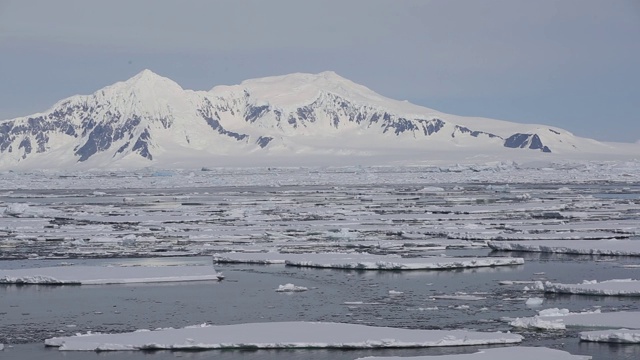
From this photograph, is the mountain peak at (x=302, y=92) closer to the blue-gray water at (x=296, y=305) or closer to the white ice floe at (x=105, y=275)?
the white ice floe at (x=105, y=275)

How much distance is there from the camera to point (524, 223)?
102 feet

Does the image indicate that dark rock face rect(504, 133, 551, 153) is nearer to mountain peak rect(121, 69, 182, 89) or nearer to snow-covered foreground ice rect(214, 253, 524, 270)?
mountain peak rect(121, 69, 182, 89)

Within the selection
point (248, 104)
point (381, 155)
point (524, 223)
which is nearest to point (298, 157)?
point (381, 155)

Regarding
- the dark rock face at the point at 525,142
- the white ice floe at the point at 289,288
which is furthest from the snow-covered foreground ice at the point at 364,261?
the dark rock face at the point at 525,142

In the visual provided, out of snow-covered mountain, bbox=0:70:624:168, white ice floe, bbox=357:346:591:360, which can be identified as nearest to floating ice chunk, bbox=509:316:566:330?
white ice floe, bbox=357:346:591:360

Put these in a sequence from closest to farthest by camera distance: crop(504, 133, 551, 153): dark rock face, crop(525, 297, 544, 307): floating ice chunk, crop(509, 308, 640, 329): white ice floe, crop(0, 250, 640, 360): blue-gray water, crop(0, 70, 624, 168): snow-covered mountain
→ crop(0, 250, 640, 360): blue-gray water → crop(509, 308, 640, 329): white ice floe → crop(525, 297, 544, 307): floating ice chunk → crop(0, 70, 624, 168): snow-covered mountain → crop(504, 133, 551, 153): dark rock face

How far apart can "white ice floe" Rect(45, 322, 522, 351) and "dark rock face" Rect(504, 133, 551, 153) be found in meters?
151

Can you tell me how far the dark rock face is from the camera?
6353 inches

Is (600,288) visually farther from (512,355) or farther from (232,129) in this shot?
(232,129)

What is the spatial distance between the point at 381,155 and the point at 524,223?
12084cm

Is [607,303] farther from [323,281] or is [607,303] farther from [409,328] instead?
[323,281]

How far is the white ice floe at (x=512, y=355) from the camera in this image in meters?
12.3

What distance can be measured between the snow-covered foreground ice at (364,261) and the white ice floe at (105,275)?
75.3 inches

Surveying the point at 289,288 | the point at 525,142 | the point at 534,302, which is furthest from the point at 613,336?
the point at 525,142
